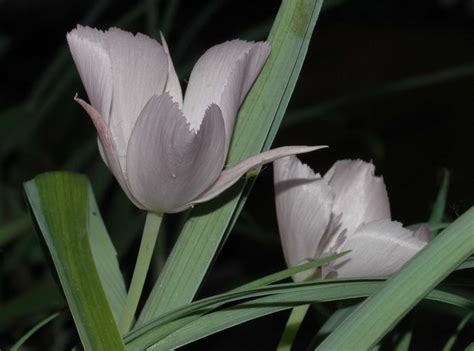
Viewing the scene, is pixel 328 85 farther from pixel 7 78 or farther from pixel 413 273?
pixel 413 273

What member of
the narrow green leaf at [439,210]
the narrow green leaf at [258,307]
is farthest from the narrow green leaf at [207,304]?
the narrow green leaf at [439,210]

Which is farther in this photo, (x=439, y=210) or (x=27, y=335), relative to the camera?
(x=439, y=210)

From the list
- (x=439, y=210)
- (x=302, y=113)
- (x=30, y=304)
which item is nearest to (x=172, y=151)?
(x=439, y=210)

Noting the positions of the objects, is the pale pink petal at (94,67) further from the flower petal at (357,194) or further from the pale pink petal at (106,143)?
the flower petal at (357,194)

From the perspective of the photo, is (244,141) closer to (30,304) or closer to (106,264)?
(106,264)

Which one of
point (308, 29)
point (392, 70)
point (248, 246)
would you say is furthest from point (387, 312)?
point (392, 70)
